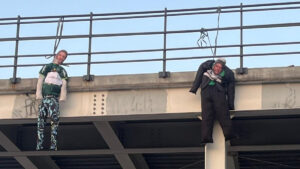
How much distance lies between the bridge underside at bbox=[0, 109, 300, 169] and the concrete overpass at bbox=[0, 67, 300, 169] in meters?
0.03

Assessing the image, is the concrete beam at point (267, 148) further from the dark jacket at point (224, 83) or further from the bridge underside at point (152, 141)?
the dark jacket at point (224, 83)

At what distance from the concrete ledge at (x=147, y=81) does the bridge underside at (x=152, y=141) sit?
0.71 m

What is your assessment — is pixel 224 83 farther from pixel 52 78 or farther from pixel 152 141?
pixel 52 78

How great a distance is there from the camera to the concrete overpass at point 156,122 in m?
14.7

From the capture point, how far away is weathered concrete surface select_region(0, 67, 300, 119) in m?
14.6

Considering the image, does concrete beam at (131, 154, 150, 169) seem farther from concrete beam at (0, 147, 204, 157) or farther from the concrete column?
the concrete column

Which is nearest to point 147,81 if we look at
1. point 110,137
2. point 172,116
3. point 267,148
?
point 172,116

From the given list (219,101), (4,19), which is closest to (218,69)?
(219,101)

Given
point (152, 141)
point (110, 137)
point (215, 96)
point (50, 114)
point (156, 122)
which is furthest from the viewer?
point (152, 141)

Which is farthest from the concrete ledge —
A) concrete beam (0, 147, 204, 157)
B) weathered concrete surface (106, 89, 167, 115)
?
concrete beam (0, 147, 204, 157)

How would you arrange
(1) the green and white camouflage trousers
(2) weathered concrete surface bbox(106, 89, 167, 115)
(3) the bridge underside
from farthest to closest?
1. (3) the bridge underside
2. (1) the green and white camouflage trousers
3. (2) weathered concrete surface bbox(106, 89, 167, 115)

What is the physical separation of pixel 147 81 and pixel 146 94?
31 cm

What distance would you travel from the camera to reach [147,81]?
15.4 metres

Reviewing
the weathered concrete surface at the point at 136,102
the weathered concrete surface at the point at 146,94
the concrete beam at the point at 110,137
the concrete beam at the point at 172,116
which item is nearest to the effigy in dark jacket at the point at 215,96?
the weathered concrete surface at the point at 146,94
